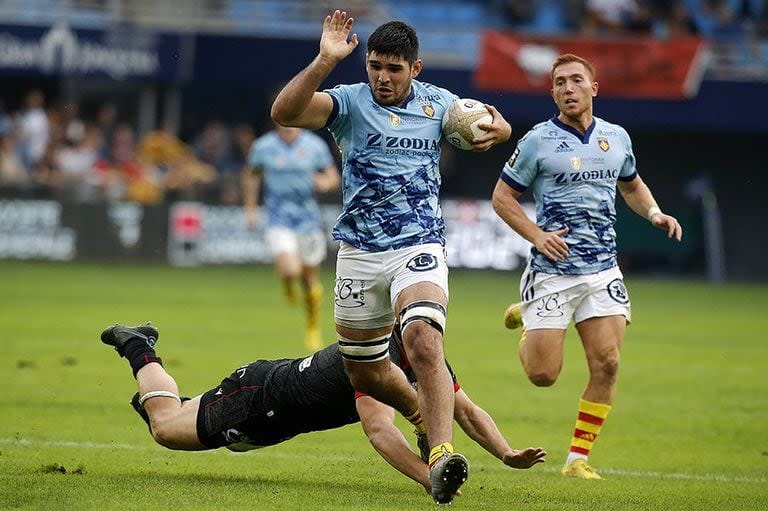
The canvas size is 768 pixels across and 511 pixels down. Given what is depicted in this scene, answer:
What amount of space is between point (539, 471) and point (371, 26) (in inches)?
844

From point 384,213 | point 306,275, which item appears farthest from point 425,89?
point 306,275

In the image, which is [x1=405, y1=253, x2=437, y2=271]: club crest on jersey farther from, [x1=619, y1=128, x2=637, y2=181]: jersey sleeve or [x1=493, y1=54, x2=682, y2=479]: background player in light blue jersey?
[x1=619, y1=128, x2=637, y2=181]: jersey sleeve

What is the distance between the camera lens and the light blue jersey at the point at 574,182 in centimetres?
908

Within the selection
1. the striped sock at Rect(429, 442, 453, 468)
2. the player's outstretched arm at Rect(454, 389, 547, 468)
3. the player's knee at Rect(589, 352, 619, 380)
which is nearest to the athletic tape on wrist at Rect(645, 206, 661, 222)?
the player's knee at Rect(589, 352, 619, 380)

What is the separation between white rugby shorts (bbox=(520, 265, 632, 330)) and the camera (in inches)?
355

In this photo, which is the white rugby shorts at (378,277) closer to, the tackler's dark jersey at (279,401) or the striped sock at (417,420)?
the tackler's dark jersey at (279,401)

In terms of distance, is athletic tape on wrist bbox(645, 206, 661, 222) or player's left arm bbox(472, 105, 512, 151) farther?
athletic tape on wrist bbox(645, 206, 661, 222)

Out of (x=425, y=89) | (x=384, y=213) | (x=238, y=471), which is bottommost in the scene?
(x=238, y=471)

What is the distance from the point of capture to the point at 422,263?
24.0 ft

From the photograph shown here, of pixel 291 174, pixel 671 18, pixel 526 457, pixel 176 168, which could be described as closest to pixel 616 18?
pixel 671 18

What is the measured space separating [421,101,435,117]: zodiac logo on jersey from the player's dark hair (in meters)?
0.28

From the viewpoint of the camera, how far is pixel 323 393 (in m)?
7.57

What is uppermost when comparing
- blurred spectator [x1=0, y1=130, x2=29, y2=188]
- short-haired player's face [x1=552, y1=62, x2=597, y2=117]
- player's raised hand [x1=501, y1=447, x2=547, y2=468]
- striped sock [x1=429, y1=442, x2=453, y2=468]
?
short-haired player's face [x1=552, y1=62, x2=597, y2=117]

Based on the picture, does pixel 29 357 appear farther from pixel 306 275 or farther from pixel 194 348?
pixel 306 275
